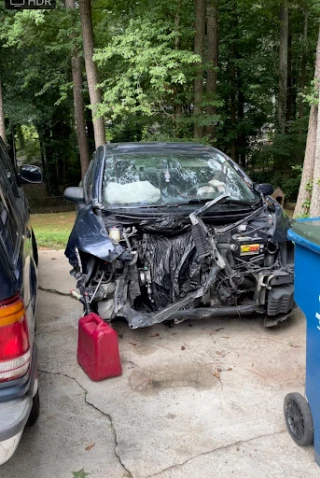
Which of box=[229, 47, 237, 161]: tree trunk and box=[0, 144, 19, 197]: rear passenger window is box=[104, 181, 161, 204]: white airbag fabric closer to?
box=[0, 144, 19, 197]: rear passenger window

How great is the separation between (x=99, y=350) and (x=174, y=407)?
0.71 metres

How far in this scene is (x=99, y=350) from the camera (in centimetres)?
339

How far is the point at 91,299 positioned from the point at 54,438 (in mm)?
1234

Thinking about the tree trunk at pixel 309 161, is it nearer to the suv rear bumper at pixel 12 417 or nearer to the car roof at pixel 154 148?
the car roof at pixel 154 148

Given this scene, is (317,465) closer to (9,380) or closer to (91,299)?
(9,380)

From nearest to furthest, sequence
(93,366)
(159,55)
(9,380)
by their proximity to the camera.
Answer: (9,380), (93,366), (159,55)

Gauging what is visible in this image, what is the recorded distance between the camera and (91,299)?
12.5ft

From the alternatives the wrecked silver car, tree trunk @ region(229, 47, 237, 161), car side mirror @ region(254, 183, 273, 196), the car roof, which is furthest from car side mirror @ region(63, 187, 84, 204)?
tree trunk @ region(229, 47, 237, 161)

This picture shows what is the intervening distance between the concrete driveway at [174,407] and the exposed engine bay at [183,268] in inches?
13.0

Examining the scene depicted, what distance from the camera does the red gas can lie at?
339cm

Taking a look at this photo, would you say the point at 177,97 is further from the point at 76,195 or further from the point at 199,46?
the point at 76,195

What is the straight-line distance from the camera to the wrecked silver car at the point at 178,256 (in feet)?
12.5

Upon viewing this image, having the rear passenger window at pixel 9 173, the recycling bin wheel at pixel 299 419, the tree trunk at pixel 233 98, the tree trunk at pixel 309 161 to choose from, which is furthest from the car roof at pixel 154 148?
the tree trunk at pixel 233 98

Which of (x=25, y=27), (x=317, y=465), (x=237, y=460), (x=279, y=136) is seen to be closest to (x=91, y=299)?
(x=237, y=460)
